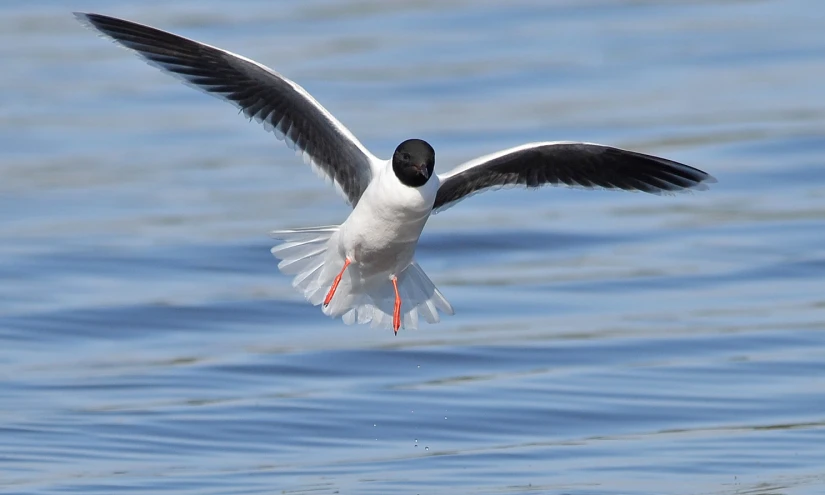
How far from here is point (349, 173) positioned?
9.19 meters

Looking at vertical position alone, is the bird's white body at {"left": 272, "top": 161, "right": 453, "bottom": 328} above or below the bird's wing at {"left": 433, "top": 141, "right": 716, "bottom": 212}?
below

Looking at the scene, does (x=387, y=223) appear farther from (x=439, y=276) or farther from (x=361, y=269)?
(x=439, y=276)

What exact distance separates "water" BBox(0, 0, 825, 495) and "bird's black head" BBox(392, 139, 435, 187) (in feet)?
4.77

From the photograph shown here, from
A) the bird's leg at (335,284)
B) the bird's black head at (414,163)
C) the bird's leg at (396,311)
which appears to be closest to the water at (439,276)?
the bird's leg at (396,311)

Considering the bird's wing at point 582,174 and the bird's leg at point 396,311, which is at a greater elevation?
the bird's wing at point 582,174

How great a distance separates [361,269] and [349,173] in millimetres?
601

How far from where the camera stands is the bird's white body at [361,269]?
28.0 ft

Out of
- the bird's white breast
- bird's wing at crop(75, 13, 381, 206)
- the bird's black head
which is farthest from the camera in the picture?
bird's wing at crop(75, 13, 381, 206)

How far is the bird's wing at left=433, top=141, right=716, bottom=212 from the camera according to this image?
9.04m

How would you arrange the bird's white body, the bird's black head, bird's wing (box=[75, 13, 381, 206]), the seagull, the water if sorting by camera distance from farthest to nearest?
the water, bird's wing (box=[75, 13, 381, 206]), the seagull, the bird's white body, the bird's black head

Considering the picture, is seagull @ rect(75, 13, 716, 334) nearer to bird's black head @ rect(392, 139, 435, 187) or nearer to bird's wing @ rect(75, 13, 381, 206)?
bird's wing @ rect(75, 13, 381, 206)

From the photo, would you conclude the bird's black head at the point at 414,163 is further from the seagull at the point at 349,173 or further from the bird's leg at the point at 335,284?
the bird's leg at the point at 335,284

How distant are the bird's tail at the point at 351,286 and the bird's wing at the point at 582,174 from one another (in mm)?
460

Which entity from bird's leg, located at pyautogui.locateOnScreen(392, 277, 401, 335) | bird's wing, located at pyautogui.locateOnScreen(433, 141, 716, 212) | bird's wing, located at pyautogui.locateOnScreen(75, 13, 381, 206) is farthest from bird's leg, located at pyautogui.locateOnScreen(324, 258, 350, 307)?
bird's wing, located at pyautogui.locateOnScreen(433, 141, 716, 212)
